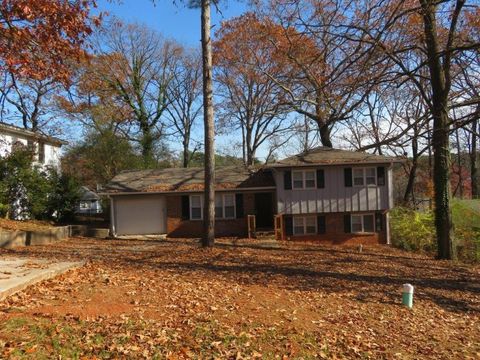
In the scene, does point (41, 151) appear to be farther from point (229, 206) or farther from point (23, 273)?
point (23, 273)

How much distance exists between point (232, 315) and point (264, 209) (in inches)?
753

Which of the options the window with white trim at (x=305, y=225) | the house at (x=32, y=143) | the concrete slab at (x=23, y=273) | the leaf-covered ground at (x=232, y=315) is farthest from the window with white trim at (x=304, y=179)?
the concrete slab at (x=23, y=273)

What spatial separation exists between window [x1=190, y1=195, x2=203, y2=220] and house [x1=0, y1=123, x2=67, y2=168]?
7749mm

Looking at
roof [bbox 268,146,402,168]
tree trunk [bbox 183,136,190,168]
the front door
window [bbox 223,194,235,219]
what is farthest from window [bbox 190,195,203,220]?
tree trunk [bbox 183,136,190,168]

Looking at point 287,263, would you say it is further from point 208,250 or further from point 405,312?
point 405,312

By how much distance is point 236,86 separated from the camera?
39.2m

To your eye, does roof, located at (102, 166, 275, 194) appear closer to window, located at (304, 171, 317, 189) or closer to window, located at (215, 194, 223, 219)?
window, located at (215, 194, 223, 219)

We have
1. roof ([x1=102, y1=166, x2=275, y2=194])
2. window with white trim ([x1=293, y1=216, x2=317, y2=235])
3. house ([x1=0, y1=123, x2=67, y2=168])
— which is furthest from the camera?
roof ([x1=102, y1=166, x2=275, y2=194])

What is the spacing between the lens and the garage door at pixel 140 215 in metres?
25.5

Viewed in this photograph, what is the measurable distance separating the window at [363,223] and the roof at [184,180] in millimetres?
4656

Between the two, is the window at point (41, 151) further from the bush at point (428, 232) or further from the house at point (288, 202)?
the bush at point (428, 232)

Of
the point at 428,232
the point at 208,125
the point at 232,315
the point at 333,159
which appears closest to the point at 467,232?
the point at 428,232

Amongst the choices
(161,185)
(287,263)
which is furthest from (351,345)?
(161,185)

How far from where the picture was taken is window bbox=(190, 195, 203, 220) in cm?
2538
